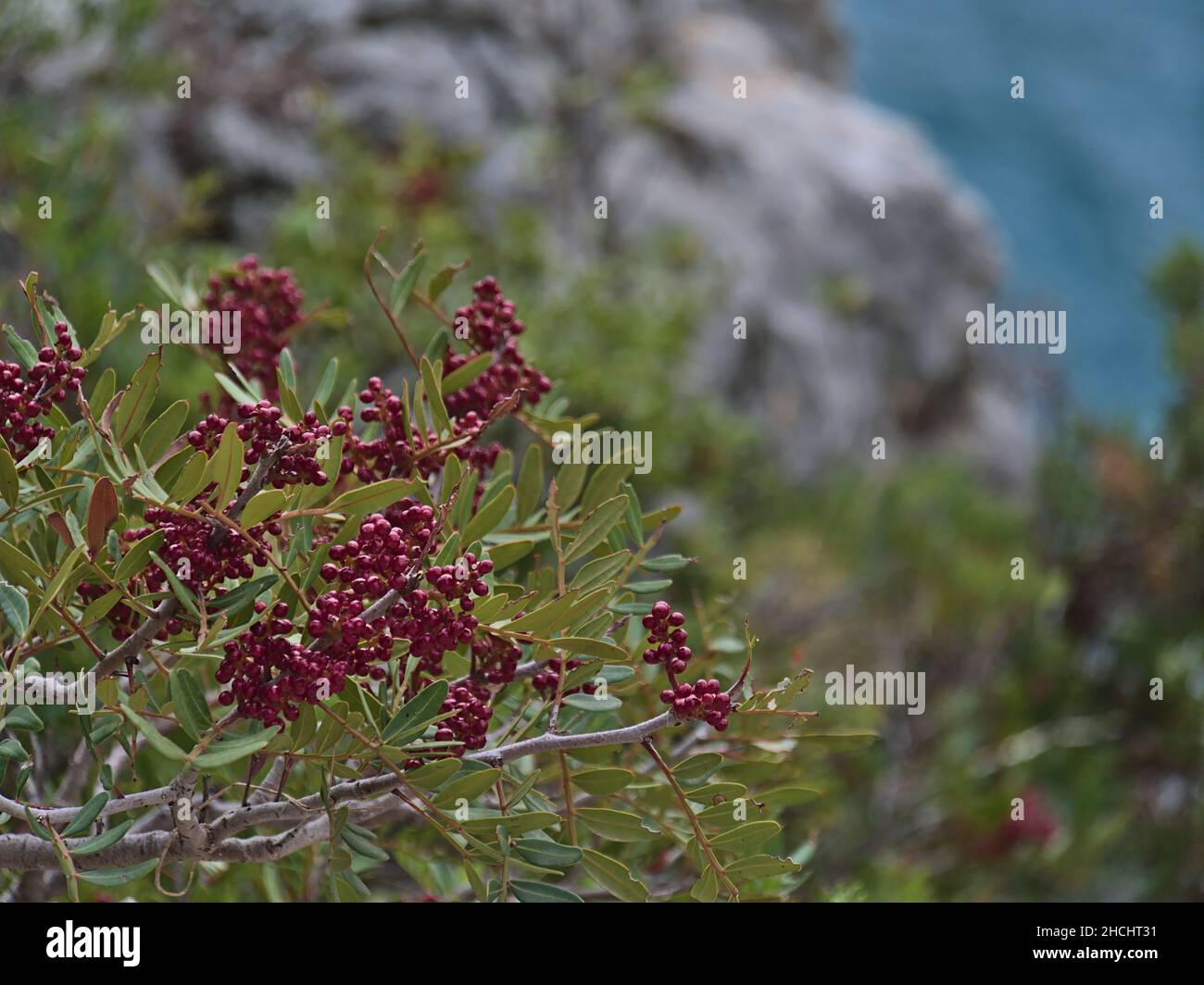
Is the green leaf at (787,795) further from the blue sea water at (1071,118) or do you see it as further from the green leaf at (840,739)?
the blue sea water at (1071,118)

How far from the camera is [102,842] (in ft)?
1.51

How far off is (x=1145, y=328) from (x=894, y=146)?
4.28m

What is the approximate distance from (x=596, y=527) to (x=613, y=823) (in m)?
0.14

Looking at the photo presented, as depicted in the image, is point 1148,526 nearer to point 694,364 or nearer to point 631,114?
point 694,364

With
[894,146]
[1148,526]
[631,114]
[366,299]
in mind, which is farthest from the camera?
[894,146]

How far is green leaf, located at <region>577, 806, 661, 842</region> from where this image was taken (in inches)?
21.2

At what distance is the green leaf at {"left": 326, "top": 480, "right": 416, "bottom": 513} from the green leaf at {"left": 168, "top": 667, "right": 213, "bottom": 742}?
3.4 inches

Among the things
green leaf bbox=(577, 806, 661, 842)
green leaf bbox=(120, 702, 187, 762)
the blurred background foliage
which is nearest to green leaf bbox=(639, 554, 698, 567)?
green leaf bbox=(577, 806, 661, 842)

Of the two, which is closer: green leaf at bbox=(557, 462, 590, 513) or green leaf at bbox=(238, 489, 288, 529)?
green leaf at bbox=(238, 489, 288, 529)

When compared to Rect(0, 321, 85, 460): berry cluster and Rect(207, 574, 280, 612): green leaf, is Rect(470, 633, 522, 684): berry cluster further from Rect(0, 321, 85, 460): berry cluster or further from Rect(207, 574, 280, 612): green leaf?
Rect(0, 321, 85, 460): berry cluster

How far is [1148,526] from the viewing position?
2.83 m
